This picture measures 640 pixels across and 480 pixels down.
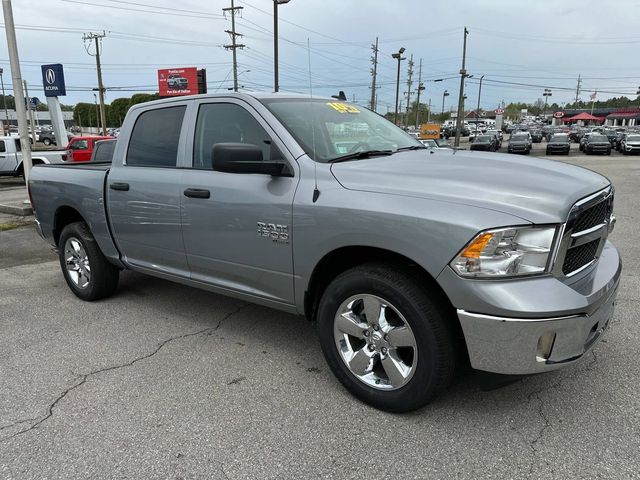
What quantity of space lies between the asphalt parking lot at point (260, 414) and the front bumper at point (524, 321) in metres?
0.49

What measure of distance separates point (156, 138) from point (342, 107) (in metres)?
1.56

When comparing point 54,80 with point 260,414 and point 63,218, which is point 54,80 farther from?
point 260,414

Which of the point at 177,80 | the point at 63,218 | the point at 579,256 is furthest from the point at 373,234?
the point at 177,80

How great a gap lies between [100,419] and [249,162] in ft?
5.71

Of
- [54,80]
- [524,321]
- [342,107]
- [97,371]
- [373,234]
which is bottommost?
[97,371]

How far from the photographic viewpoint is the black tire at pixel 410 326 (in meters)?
2.61

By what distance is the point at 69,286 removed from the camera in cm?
525

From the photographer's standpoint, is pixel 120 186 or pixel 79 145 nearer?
pixel 120 186

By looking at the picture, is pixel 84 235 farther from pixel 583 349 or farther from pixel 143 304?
pixel 583 349

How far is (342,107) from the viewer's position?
401 cm

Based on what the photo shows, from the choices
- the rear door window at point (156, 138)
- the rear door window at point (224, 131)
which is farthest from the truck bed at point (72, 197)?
the rear door window at point (224, 131)

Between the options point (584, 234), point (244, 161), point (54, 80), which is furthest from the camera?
point (54, 80)

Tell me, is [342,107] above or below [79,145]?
above

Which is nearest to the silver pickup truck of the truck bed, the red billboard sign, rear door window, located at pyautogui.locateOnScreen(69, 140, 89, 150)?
the truck bed
